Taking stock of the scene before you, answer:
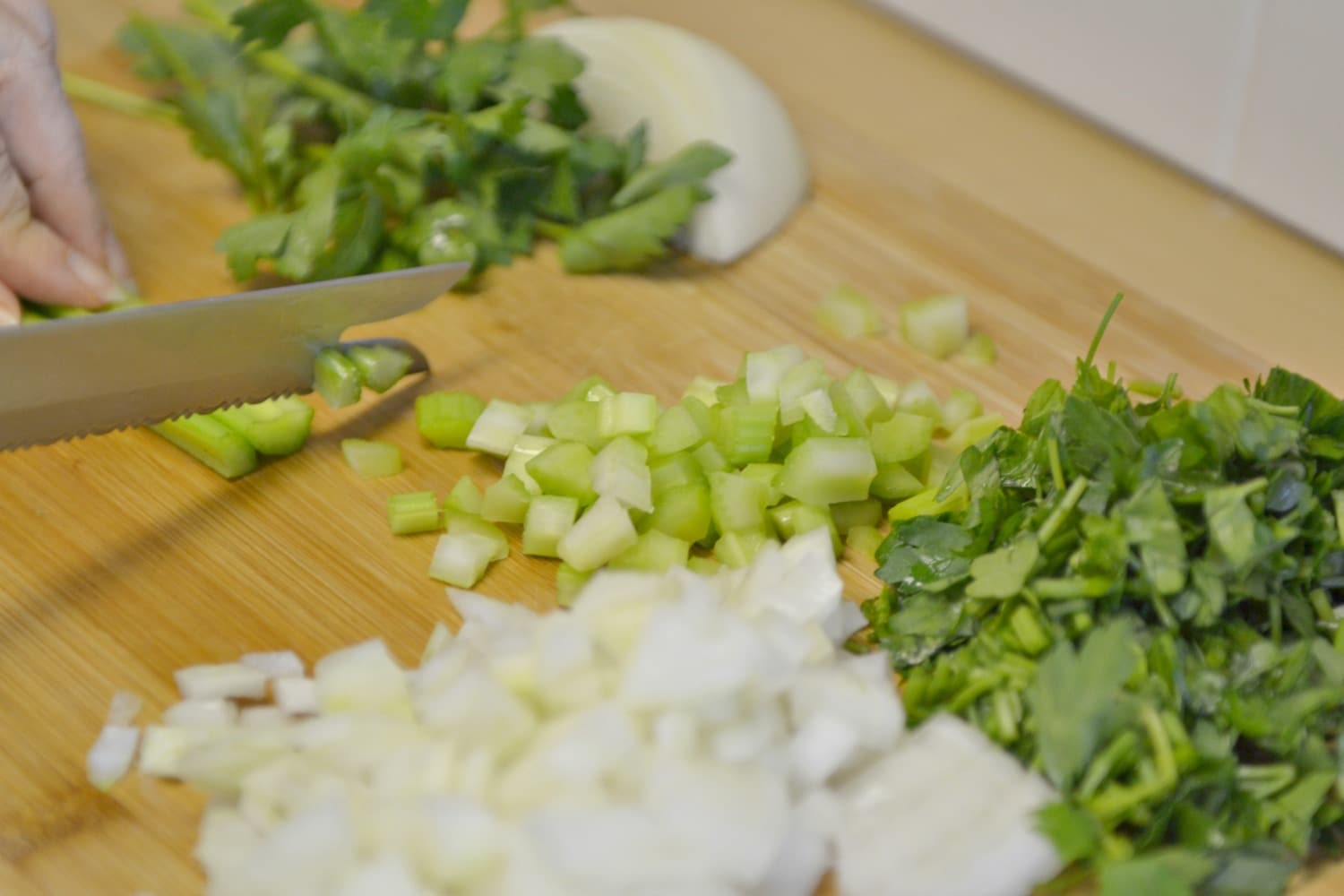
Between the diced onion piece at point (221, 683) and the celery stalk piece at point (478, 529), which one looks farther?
the celery stalk piece at point (478, 529)

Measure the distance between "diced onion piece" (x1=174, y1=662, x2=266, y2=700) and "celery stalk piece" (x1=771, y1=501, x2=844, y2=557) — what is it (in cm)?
67

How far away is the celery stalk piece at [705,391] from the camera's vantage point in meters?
2.05

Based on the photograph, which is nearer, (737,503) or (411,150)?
(737,503)

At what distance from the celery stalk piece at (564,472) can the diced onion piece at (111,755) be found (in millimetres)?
570

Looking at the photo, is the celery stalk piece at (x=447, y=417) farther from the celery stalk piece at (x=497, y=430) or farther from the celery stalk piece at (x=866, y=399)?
the celery stalk piece at (x=866, y=399)

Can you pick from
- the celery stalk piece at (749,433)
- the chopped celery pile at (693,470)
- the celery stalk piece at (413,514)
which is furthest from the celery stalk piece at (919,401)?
the celery stalk piece at (413,514)

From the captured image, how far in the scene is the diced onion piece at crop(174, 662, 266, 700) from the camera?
169 centimetres

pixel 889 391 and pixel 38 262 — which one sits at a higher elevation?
pixel 889 391

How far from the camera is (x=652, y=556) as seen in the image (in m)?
1.87

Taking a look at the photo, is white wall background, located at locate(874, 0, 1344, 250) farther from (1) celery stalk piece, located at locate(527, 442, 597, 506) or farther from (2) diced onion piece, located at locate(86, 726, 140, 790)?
(2) diced onion piece, located at locate(86, 726, 140, 790)

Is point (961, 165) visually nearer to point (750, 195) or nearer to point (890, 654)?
point (750, 195)

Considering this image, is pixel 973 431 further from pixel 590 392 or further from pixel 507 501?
pixel 507 501

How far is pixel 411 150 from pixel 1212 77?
51.7 inches

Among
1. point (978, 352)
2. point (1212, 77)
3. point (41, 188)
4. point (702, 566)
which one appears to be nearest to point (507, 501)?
point (702, 566)
